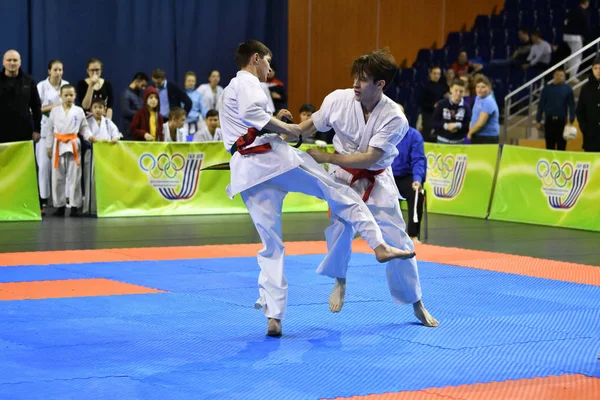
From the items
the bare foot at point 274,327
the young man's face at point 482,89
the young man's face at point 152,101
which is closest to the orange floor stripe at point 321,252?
the bare foot at point 274,327

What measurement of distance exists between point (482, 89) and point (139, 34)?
608 cm

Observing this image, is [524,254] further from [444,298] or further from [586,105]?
[586,105]

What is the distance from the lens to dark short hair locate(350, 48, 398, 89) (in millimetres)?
5078

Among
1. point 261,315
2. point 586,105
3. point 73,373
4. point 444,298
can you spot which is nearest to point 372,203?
point 261,315

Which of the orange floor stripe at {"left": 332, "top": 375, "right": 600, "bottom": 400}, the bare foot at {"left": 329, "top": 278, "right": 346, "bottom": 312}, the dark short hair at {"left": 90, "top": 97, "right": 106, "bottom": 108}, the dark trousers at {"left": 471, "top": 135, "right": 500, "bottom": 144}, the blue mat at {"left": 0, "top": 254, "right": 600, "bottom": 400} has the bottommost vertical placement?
the blue mat at {"left": 0, "top": 254, "right": 600, "bottom": 400}

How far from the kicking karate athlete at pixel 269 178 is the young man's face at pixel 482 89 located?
7.98 m

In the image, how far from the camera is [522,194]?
11.9m

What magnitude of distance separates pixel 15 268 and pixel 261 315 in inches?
110

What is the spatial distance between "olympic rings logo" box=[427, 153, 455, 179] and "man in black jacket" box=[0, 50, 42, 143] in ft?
17.6

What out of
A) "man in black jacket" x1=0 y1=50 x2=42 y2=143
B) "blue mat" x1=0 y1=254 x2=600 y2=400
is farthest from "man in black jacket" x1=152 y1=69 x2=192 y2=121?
"blue mat" x1=0 y1=254 x2=600 y2=400

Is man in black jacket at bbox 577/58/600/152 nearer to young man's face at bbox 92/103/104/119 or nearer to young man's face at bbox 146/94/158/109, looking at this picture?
young man's face at bbox 146/94/158/109

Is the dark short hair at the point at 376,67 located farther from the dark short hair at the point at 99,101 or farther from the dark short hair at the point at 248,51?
the dark short hair at the point at 99,101

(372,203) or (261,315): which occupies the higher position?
(372,203)

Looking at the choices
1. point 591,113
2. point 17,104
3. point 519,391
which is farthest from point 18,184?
point 519,391
